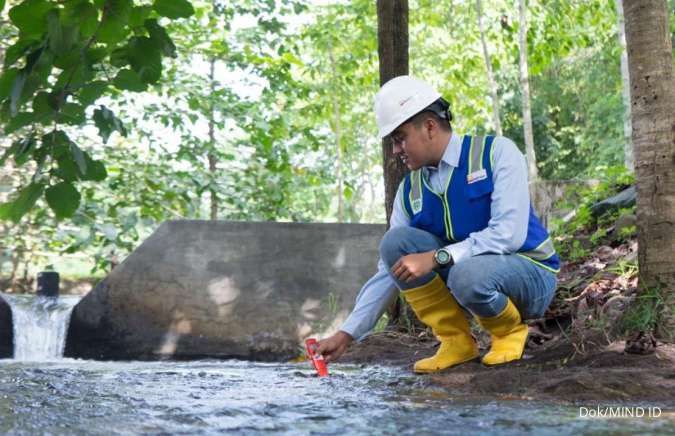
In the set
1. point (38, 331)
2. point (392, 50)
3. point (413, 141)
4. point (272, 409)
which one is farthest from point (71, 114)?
point (38, 331)

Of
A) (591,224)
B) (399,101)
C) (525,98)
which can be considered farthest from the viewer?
(525,98)

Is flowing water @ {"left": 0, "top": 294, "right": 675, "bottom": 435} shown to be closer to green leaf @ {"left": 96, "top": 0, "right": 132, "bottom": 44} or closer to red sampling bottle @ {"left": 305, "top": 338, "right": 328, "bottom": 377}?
red sampling bottle @ {"left": 305, "top": 338, "right": 328, "bottom": 377}

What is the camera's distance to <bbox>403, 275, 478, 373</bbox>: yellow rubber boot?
3.92 m

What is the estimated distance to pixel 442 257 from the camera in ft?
11.6

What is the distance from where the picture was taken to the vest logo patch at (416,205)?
3.90 metres

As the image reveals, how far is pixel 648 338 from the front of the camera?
3656 millimetres

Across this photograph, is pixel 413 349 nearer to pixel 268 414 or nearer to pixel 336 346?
pixel 336 346

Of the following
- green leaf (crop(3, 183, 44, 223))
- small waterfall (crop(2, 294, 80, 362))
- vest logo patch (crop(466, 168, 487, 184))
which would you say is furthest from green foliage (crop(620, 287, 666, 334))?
small waterfall (crop(2, 294, 80, 362))

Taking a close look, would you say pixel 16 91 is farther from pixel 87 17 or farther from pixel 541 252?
pixel 541 252

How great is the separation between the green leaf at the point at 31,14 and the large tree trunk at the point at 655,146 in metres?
2.50

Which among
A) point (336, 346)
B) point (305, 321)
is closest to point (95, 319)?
point (305, 321)

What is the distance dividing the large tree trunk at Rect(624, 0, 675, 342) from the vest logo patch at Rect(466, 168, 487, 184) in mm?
761

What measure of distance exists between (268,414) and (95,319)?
4.91m

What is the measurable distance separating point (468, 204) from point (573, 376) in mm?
878
